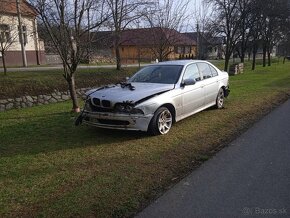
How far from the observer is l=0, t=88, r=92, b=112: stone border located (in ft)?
36.4

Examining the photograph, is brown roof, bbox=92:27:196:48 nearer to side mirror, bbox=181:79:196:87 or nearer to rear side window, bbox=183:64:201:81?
rear side window, bbox=183:64:201:81

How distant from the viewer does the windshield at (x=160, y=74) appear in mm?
7866

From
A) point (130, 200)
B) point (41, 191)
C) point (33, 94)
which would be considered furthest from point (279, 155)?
point (33, 94)

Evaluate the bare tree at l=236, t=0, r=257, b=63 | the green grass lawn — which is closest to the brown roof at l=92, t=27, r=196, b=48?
the green grass lawn

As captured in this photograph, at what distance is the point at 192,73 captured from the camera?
8.45 meters

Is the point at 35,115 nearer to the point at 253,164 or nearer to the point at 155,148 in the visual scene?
the point at 155,148

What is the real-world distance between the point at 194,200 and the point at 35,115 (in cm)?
678

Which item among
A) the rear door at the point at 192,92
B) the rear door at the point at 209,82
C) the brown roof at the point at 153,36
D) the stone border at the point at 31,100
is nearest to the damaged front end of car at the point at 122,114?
the rear door at the point at 192,92

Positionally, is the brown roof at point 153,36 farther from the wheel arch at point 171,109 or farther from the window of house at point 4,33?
the wheel arch at point 171,109

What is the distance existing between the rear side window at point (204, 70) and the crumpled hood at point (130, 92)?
1714mm

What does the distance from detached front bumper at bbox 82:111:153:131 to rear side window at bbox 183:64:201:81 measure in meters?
1.90

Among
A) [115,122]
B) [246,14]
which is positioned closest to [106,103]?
[115,122]

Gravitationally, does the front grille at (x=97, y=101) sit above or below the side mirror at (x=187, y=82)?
below

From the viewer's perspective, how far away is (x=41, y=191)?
4.25 m
